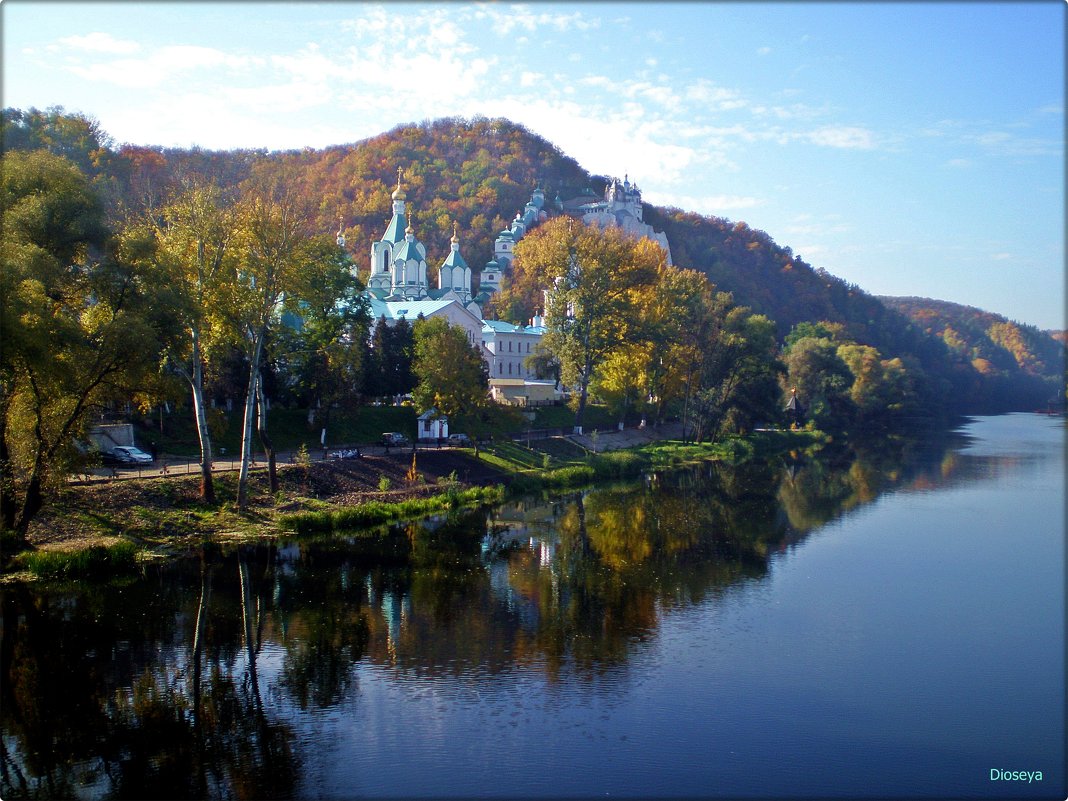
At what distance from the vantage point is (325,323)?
2655cm

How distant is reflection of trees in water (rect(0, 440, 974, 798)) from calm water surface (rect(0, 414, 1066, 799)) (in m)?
0.06

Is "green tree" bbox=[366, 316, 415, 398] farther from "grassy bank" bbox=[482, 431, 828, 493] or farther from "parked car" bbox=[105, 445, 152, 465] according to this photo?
"parked car" bbox=[105, 445, 152, 465]

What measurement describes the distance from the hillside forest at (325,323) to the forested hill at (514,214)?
16.5 inches

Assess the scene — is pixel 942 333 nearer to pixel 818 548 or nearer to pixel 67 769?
pixel 818 548

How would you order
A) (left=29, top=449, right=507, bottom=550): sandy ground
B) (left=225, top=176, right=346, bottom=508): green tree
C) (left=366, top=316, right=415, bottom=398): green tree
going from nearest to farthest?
(left=29, top=449, right=507, bottom=550): sandy ground → (left=225, top=176, right=346, bottom=508): green tree → (left=366, top=316, right=415, bottom=398): green tree

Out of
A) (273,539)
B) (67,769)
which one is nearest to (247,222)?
(273,539)

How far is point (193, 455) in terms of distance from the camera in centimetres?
2766

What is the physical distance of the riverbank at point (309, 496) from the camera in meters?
19.9

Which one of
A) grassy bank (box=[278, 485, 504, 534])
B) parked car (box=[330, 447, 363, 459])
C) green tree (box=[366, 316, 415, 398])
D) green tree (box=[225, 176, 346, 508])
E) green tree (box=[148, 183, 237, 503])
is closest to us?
green tree (box=[148, 183, 237, 503])

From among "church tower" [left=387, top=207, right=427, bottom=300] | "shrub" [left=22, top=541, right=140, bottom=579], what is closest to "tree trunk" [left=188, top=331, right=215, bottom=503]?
"shrub" [left=22, top=541, right=140, bottom=579]

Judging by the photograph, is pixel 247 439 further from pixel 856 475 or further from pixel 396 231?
pixel 396 231

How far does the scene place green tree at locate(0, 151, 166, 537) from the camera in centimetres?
1744

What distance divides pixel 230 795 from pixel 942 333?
11101cm

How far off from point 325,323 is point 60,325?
31.7 feet
